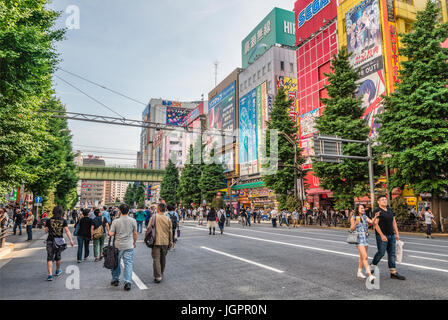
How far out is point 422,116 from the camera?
1880cm

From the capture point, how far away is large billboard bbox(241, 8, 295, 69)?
5641 cm

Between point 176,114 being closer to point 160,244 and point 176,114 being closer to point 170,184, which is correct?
point 170,184

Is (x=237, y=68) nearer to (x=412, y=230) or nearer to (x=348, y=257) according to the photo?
(x=412, y=230)

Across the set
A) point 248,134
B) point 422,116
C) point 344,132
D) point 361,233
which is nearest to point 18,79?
point 361,233

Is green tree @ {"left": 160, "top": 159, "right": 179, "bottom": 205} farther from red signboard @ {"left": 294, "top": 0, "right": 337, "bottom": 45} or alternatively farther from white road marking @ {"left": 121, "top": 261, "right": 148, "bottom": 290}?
white road marking @ {"left": 121, "top": 261, "right": 148, "bottom": 290}

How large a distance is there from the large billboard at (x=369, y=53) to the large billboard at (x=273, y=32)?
2425 cm

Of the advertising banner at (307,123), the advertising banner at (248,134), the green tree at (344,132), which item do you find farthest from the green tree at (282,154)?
the advertising banner at (248,134)

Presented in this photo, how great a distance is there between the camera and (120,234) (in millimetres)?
6078

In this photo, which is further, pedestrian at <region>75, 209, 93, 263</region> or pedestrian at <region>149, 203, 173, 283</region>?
pedestrian at <region>75, 209, 93, 263</region>

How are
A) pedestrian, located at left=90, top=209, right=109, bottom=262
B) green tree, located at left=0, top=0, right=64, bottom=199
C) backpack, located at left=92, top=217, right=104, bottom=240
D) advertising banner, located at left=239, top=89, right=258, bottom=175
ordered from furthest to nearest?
advertising banner, located at left=239, top=89, right=258, bottom=175
green tree, located at left=0, top=0, right=64, bottom=199
backpack, located at left=92, top=217, right=104, bottom=240
pedestrian, located at left=90, top=209, right=109, bottom=262

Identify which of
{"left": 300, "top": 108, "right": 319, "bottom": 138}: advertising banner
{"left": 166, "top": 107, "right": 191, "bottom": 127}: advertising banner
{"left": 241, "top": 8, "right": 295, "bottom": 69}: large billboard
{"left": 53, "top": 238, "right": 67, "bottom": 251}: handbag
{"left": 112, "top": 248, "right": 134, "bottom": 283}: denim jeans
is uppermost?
{"left": 166, "top": 107, "right": 191, "bottom": 127}: advertising banner

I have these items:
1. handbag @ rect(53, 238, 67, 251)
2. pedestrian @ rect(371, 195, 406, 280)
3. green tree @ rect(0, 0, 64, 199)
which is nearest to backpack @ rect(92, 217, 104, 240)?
handbag @ rect(53, 238, 67, 251)

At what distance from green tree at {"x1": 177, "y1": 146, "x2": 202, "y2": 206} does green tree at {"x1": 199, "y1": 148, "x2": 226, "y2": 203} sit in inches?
140

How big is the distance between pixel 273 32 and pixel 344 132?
3818cm
